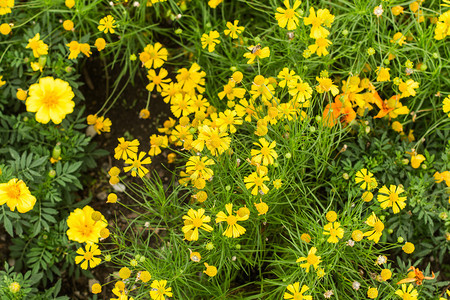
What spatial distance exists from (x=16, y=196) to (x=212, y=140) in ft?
2.30

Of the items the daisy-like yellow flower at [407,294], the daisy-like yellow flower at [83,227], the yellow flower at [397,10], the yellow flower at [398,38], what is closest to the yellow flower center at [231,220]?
the daisy-like yellow flower at [83,227]

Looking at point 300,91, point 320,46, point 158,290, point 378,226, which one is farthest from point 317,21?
point 158,290

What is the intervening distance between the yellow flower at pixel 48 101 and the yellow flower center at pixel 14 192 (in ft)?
0.98

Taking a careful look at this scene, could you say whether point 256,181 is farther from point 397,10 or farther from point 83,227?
point 397,10

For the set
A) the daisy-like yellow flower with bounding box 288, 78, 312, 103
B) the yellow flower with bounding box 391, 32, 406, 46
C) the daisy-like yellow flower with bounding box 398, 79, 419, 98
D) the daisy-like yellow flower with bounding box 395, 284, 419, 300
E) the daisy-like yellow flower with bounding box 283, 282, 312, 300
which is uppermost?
the yellow flower with bounding box 391, 32, 406, 46

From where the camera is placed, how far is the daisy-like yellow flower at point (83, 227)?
143 centimetres

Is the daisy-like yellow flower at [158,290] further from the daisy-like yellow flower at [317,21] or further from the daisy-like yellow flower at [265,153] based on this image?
the daisy-like yellow flower at [317,21]

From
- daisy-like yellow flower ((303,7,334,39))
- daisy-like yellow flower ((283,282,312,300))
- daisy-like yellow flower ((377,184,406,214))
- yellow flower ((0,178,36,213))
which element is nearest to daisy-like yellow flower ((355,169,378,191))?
daisy-like yellow flower ((377,184,406,214))

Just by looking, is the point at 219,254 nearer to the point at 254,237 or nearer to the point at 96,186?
the point at 254,237

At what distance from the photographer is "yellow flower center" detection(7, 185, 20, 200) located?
4.96ft

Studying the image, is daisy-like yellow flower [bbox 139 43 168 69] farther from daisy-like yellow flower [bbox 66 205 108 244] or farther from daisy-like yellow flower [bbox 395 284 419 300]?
daisy-like yellow flower [bbox 395 284 419 300]

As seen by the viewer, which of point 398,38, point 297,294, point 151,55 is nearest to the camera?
point 297,294

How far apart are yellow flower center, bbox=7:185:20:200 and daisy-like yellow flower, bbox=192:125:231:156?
629mm

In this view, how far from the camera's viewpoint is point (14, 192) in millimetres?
1517
